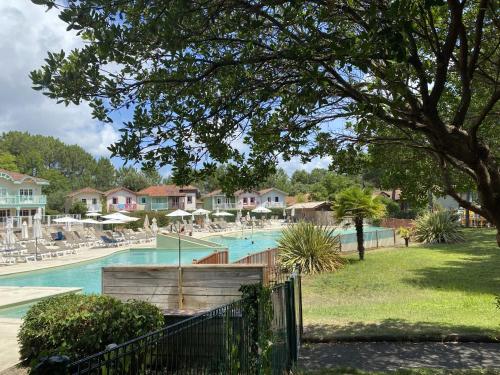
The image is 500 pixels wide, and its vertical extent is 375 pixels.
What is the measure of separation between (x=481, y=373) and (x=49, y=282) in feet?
59.2

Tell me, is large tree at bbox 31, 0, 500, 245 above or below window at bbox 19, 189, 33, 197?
below

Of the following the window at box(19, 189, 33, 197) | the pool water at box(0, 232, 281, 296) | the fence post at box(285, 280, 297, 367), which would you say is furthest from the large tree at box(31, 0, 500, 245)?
the window at box(19, 189, 33, 197)

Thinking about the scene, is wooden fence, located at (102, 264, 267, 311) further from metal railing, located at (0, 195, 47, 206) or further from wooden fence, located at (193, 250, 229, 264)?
metal railing, located at (0, 195, 47, 206)

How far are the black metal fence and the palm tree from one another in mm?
13945

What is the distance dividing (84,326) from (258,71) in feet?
13.7

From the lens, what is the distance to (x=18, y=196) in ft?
177

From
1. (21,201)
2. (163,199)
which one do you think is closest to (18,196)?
(21,201)

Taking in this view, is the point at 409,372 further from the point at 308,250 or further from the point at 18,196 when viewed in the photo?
the point at 18,196

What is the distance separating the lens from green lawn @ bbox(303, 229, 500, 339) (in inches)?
372

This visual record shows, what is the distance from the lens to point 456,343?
28.0 feet

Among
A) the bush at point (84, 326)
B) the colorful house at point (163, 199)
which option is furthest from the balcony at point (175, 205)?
the bush at point (84, 326)

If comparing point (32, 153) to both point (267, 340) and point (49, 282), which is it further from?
point (267, 340)

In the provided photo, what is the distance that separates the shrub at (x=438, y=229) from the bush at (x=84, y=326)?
2316cm

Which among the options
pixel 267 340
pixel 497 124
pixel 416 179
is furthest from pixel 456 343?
pixel 267 340
